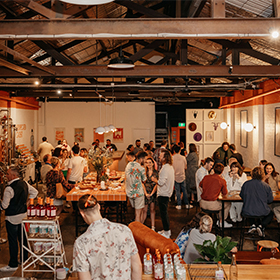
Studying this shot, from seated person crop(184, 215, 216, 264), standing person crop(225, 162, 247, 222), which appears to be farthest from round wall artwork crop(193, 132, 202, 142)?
seated person crop(184, 215, 216, 264)

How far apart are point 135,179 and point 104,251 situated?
3.98 m

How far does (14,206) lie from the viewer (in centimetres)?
516

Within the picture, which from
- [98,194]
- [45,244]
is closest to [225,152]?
[98,194]

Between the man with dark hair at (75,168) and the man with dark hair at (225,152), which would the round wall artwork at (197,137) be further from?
the man with dark hair at (75,168)

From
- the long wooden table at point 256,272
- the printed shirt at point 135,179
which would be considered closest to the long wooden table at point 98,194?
the printed shirt at point 135,179

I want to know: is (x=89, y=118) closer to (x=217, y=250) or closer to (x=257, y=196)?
(x=257, y=196)

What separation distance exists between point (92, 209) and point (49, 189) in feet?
13.7

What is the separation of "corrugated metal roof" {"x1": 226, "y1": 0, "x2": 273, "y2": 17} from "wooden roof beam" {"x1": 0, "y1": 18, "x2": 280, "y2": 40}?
73.3 inches

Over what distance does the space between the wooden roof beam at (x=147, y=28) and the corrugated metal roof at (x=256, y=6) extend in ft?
6.11

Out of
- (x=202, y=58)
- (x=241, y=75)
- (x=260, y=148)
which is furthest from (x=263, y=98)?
(x=241, y=75)

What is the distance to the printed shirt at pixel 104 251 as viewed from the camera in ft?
8.50

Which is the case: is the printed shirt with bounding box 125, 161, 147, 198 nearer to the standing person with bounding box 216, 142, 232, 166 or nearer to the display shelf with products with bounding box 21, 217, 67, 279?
the display shelf with products with bounding box 21, 217, 67, 279

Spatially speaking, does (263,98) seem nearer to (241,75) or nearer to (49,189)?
(241,75)

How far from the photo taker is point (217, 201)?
6.37 metres
